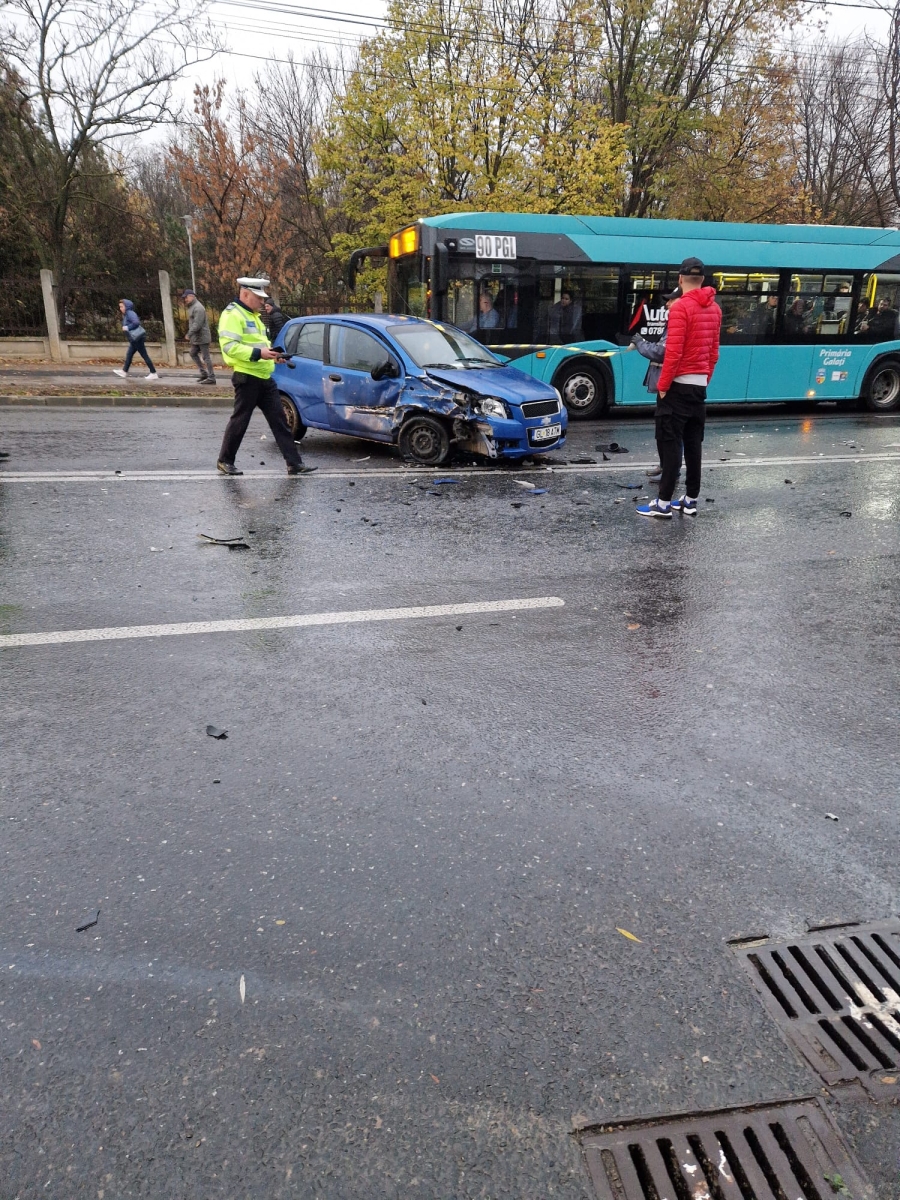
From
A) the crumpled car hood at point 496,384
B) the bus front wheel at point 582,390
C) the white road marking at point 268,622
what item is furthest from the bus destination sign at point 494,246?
the white road marking at point 268,622

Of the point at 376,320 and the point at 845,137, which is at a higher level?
the point at 845,137

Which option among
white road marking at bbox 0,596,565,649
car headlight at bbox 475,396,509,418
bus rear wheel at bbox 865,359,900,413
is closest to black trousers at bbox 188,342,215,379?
car headlight at bbox 475,396,509,418

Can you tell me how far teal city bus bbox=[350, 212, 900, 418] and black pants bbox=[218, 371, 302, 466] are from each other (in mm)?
5592

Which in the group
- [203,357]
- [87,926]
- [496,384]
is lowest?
[87,926]

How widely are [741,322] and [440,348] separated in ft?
24.5

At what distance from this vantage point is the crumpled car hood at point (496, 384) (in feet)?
30.5

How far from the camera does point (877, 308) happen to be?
1577cm

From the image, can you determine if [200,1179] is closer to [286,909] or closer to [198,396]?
[286,909]

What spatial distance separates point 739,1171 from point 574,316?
45.0 feet

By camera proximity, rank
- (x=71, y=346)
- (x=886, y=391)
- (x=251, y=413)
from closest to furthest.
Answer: (x=251, y=413) < (x=886, y=391) < (x=71, y=346)

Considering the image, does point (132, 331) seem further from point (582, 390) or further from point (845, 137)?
point (845, 137)

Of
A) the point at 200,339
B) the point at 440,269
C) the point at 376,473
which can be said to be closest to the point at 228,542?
the point at 376,473

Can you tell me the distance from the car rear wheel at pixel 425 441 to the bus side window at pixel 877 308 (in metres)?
10.4

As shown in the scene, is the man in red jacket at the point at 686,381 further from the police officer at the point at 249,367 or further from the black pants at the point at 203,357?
the black pants at the point at 203,357
